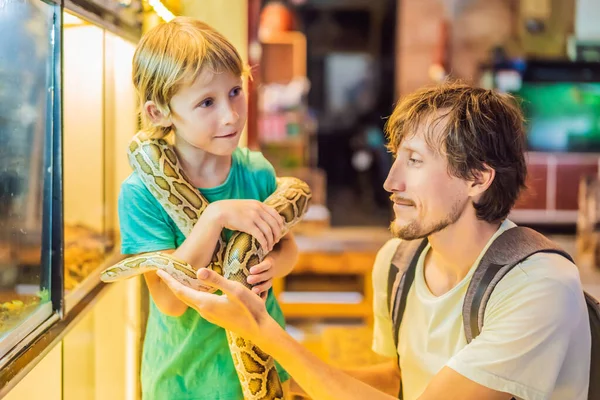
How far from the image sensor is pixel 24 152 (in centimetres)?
176

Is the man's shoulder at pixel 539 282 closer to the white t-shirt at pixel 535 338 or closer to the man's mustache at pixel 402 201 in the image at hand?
the white t-shirt at pixel 535 338

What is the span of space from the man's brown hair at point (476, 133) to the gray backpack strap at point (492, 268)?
111mm

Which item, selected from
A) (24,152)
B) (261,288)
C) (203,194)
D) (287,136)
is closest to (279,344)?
(261,288)

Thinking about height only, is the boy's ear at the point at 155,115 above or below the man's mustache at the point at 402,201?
above

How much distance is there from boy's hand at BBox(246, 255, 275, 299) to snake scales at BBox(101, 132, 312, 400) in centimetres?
1

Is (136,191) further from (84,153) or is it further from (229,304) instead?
(84,153)

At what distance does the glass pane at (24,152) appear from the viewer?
154cm

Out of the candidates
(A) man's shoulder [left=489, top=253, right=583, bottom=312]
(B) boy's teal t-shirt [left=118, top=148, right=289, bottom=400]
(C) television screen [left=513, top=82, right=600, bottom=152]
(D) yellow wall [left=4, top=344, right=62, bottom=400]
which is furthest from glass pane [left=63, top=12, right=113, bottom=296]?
(C) television screen [left=513, top=82, right=600, bottom=152]

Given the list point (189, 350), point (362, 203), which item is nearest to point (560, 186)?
point (362, 203)

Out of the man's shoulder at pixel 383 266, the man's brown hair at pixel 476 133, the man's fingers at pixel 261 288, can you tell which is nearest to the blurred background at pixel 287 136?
the man's brown hair at pixel 476 133

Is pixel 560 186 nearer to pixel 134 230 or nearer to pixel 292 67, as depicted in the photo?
pixel 292 67

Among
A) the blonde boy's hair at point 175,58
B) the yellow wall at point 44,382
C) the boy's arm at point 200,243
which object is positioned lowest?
the yellow wall at point 44,382

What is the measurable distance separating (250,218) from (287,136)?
4.86 metres

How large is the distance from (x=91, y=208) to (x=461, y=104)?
1.30 m
